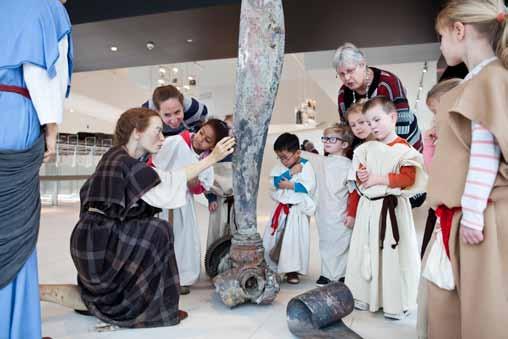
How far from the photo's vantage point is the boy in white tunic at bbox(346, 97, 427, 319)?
184cm

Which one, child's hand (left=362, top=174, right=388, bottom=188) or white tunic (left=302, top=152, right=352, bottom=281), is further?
white tunic (left=302, top=152, right=352, bottom=281)

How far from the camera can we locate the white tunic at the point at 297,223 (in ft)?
8.11

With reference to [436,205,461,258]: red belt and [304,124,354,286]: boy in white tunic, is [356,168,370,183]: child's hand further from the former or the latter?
[436,205,461,258]: red belt

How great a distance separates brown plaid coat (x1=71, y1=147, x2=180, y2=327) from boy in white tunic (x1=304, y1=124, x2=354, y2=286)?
3.06 ft

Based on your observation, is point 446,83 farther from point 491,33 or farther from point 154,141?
point 154,141

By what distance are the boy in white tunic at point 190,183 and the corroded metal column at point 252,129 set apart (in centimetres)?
43

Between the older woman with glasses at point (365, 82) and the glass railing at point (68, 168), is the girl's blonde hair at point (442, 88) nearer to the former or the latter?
the older woman with glasses at point (365, 82)

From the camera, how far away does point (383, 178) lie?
5.99 feet

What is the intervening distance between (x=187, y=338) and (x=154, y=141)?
2.88ft

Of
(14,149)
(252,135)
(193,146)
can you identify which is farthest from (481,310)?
(193,146)

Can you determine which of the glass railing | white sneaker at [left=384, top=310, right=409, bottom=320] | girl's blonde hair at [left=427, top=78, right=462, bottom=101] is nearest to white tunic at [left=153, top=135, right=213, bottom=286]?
white sneaker at [left=384, top=310, right=409, bottom=320]

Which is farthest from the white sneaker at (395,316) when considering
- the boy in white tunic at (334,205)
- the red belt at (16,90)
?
the red belt at (16,90)

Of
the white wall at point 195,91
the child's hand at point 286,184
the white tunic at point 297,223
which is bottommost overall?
the white tunic at point 297,223

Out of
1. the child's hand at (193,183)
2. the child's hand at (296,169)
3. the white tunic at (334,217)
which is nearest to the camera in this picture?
the white tunic at (334,217)
